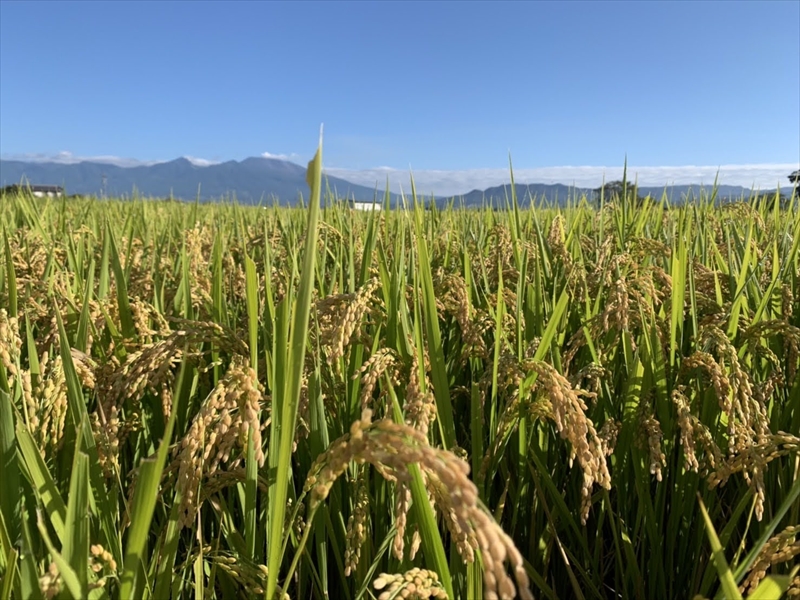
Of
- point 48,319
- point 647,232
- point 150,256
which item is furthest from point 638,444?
point 150,256

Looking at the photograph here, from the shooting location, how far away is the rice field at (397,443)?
0.72 m

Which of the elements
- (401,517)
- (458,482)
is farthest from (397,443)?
(401,517)

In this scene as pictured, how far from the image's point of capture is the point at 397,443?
0.50 metres

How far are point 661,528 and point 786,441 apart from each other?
56 cm

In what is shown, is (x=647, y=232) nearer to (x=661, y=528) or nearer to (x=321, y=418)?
(x=661, y=528)

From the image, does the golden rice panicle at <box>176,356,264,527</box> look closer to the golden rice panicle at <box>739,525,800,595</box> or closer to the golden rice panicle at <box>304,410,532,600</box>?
the golden rice panicle at <box>304,410,532,600</box>

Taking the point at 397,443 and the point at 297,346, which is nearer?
the point at 397,443

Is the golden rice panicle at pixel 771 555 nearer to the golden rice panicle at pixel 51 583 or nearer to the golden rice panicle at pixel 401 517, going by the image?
the golden rice panicle at pixel 401 517

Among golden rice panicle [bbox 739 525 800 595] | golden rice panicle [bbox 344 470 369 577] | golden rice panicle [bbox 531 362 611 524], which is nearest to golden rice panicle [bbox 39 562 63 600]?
golden rice panicle [bbox 344 470 369 577]

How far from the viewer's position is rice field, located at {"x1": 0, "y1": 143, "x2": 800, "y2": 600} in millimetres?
723

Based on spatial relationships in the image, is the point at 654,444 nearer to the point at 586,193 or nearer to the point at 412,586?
the point at 412,586

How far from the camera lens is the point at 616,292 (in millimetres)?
1180

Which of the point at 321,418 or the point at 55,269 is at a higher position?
the point at 55,269

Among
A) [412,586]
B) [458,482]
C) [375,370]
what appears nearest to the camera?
[458,482]
